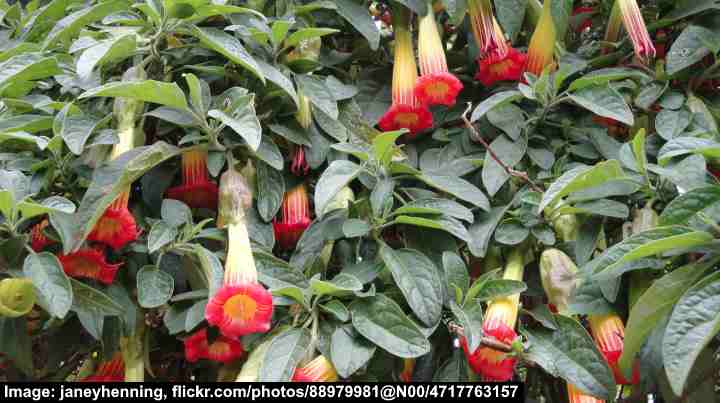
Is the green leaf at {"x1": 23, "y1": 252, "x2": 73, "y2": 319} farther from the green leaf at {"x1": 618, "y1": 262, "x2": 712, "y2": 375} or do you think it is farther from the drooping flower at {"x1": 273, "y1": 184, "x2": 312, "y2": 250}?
the green leaf at {"x1": 618, "y1": 262, "x2": 712, "y2": 375}

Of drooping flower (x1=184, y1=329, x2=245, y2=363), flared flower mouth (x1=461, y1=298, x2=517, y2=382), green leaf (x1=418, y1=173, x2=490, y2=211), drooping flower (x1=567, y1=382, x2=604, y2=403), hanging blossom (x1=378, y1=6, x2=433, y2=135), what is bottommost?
drooping flower (x1=184, y1=329, x2=245, y2=363)

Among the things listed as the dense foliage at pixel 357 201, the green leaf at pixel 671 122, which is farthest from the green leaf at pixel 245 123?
the green leaf at pixel 671 122

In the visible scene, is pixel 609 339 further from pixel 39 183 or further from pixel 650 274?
pixel 39 183

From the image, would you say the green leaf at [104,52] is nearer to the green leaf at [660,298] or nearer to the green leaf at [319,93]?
the green leaf at [319,93]

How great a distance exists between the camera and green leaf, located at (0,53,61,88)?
1155 mm

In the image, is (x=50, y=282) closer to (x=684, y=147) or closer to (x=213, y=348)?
(x=213, y=348)

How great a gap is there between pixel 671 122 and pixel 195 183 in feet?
2.42

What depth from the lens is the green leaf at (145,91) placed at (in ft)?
3.35

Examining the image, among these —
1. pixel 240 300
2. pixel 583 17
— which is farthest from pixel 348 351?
pixel 583 17

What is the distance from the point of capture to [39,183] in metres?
1.10

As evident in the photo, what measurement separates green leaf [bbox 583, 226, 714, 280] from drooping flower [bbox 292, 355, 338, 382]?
0.36 m

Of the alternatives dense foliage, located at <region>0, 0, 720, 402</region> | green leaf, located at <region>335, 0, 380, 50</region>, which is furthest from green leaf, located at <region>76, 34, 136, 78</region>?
green leaf, located at <region>335, 0, 380, 50</region>

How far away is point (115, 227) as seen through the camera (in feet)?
3.52

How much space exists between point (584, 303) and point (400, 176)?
319 millimetres
